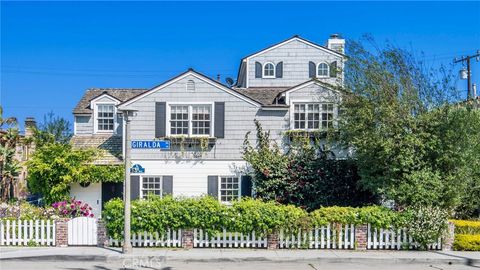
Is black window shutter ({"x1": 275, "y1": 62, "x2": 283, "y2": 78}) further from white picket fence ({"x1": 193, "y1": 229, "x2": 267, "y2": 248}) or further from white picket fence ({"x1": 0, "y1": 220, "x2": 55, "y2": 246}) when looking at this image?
white picket fence ({"x1": 0, "y1": 220, "x2": 55, "y2": 246})

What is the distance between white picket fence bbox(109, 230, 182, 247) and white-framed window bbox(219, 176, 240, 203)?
623 cm

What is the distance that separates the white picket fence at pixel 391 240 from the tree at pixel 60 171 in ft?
34.8

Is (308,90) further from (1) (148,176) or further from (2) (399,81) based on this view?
(1) (148,176)

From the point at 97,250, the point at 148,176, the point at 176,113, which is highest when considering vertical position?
the point at 176,113

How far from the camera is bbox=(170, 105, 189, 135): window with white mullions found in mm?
19984

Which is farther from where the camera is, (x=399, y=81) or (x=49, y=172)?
(x=49, y=172)

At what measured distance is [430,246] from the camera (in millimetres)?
13875

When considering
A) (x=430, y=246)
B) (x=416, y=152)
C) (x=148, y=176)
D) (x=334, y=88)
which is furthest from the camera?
(x=148, y=176)

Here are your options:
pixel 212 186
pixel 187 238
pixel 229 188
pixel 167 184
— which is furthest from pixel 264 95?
pixel 187 238

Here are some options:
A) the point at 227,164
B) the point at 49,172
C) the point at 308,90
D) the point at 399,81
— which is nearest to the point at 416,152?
the point at 399,81

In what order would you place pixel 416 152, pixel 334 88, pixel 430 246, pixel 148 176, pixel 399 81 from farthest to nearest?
pixel 148 176 → pixel 334 88 → pixel 399 81 → pixel 416 152 → pixel 430 246

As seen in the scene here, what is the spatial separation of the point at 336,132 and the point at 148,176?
314 inches

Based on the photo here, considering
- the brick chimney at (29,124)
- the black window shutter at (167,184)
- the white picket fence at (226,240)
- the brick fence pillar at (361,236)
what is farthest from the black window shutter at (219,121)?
the brick chimney at (29,124)

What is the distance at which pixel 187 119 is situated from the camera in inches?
786
